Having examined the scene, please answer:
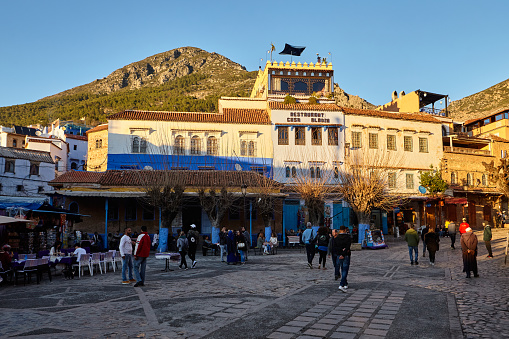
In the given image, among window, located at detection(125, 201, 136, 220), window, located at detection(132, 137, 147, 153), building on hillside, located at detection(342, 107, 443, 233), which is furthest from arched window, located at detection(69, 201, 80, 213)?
building on hillside, located at detection(342, 107, 443, 233)

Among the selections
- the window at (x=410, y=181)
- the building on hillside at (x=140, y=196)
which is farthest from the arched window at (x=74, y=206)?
the window at (x=410, y=181)

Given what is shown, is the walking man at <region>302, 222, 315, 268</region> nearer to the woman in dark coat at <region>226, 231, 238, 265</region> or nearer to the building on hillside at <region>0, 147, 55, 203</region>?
the woman in dark coat at <region>226, 231, 238, 265</region>

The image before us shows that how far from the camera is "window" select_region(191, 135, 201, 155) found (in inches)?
1352

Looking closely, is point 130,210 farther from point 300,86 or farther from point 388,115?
point 300,86

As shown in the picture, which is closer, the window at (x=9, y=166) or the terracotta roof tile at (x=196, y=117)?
the terracotta roof tile at (x=196, y=117)

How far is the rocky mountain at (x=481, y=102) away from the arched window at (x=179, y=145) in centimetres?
5794

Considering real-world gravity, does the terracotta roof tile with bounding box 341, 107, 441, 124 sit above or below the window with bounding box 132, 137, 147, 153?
above

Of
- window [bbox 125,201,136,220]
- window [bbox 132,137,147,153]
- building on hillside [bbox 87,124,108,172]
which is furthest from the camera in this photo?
building on hillside [bbox 87,124,108,172]

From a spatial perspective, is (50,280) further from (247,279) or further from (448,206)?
(448,206)

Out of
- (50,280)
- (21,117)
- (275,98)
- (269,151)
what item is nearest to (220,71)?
(21,117)

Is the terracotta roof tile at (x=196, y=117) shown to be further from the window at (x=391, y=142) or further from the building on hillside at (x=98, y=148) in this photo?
the building on hillside at (x=98, y=148)

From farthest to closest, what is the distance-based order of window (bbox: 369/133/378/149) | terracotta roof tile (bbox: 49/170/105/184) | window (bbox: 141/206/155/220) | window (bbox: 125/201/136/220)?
window (bbox: 369/133/378/149) < window (bbox: 141/206/155/220) < window (bbox: 125/201/136/220) < terracotta roof tile (bbox: 49/170/105/184)

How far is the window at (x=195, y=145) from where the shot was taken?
34344mm

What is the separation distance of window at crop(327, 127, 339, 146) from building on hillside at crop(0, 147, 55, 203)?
2888 centimetres
